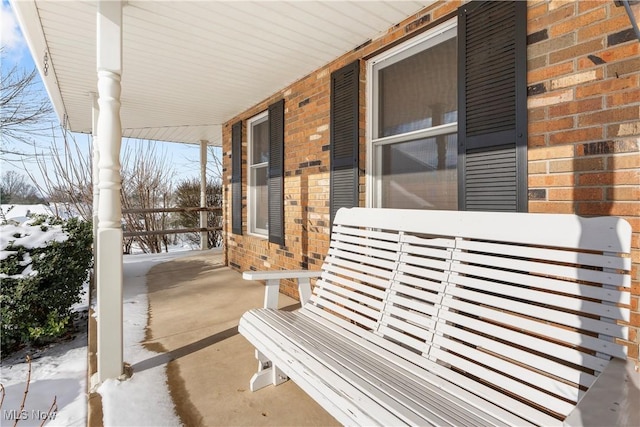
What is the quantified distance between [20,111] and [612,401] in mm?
11788

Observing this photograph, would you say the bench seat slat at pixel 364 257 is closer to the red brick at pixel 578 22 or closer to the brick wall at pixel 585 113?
the brick wall at pixel 585 113

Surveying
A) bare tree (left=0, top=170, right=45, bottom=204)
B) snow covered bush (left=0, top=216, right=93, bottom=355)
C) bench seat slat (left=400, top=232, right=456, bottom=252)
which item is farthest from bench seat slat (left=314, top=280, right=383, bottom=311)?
bare tree (left=0, top=170, right=45, bottom=204)

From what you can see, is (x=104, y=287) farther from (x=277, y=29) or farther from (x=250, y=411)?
(x=277, y=29)

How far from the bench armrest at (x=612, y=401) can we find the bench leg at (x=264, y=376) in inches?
62.3

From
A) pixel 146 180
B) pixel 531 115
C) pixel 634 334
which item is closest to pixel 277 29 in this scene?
pixel 531 115

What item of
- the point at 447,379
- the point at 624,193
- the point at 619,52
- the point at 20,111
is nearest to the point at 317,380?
the point at 447,379

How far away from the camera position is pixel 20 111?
8703 mm

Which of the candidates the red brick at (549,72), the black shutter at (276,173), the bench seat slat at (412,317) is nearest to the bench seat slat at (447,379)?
the bench seat slat at (412,317)

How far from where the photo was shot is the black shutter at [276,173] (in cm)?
405

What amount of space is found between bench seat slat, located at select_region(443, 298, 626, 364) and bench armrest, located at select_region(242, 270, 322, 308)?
0.88 meters

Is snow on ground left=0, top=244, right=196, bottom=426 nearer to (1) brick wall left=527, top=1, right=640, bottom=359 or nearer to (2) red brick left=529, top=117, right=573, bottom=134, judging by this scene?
(1) brick wall left=527, top=1, right=640, bottom=359

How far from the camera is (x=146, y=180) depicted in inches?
347

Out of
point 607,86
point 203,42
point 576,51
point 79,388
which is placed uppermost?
point 203,42

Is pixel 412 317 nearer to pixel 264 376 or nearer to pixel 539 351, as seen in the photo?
pixel 539 351
